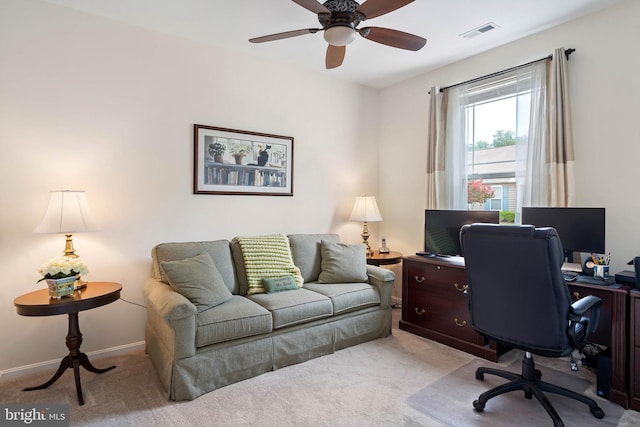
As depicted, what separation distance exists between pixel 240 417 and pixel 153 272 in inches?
60.3

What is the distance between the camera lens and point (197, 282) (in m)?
2.53

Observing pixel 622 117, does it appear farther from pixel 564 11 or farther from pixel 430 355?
pixel 430 355

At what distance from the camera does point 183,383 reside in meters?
2.19

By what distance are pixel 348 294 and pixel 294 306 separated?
58 cm

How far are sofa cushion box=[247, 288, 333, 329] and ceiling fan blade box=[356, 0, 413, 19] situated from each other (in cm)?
211

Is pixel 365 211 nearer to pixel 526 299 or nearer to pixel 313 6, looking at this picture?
pixel 526 299

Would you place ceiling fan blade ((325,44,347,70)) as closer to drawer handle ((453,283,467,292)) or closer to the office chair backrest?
the office chair backrest

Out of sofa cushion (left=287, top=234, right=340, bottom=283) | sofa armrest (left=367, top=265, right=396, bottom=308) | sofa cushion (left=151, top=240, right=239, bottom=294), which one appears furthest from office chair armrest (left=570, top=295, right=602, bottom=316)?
sofa cushion (left=151, top=240, right=239, bottom=294)

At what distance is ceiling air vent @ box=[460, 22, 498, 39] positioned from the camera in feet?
9.63

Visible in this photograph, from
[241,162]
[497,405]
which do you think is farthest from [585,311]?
[241,162]

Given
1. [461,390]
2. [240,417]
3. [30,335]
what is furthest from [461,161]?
[30,335]

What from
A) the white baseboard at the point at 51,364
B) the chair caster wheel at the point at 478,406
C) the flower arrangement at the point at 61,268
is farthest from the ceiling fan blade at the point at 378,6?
the white baseboard at the point at 51,364

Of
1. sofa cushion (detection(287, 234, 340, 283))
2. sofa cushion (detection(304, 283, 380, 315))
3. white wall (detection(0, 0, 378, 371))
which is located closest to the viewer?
white wall (detection(0, 0, 378, 371))

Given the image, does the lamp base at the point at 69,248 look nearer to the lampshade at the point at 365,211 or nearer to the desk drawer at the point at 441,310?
the lampshade at the point at 365,211
